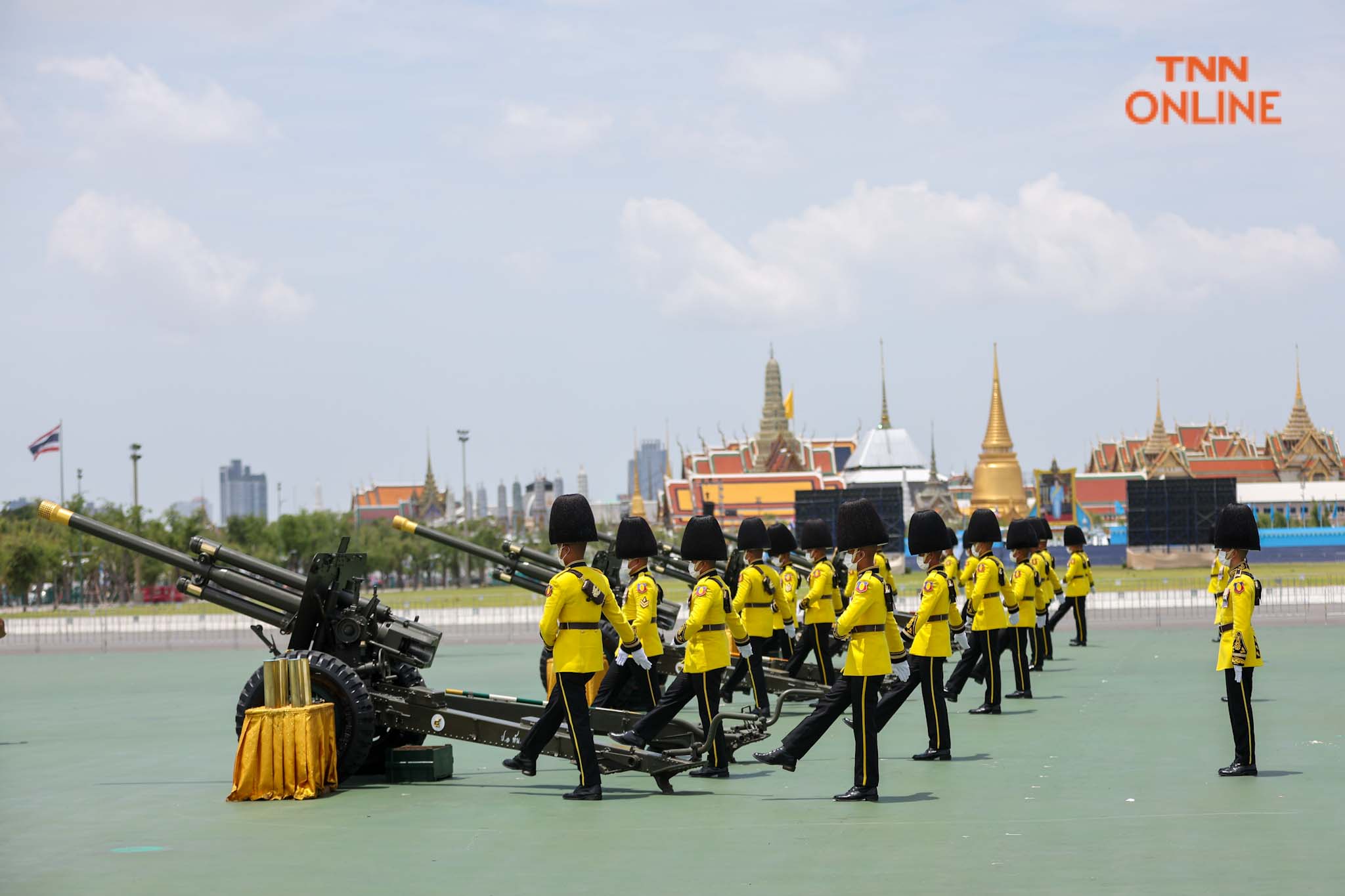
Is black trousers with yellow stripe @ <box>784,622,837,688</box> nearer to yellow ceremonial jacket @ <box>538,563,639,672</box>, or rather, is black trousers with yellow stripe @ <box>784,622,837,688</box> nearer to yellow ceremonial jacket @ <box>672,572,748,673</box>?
yellow ceremonial jacket @ <box>672,572,748,673</box>

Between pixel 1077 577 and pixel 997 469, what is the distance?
102 m

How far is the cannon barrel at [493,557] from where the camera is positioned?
15.7 m

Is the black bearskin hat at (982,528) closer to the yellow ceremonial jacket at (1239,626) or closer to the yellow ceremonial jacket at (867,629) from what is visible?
the yellow ceremonial jacket at (1239,626)

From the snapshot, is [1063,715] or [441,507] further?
[441,507]

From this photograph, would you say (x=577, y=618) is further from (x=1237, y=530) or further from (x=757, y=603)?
(x=757, y=603)

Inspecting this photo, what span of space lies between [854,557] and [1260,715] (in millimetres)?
5867

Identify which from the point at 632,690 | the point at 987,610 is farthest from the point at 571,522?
the point at 987,610

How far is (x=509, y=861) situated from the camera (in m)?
8.38

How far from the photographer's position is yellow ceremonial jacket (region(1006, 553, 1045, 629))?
1781cm

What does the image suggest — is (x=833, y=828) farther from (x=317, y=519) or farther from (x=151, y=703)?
(x=317, y=519)

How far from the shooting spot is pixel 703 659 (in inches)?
461

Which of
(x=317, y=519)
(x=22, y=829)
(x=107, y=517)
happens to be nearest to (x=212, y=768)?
(x=22, y=829)

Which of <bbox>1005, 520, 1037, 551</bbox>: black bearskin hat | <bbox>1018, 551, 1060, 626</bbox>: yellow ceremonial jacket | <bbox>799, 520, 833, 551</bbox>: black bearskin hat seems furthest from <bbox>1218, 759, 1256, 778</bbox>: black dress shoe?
<bbox>1018, 551, 1060, 626</bbox>: yellow ceremonial jacket

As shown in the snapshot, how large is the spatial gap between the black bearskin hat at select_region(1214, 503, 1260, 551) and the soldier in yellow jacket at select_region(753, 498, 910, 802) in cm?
242
